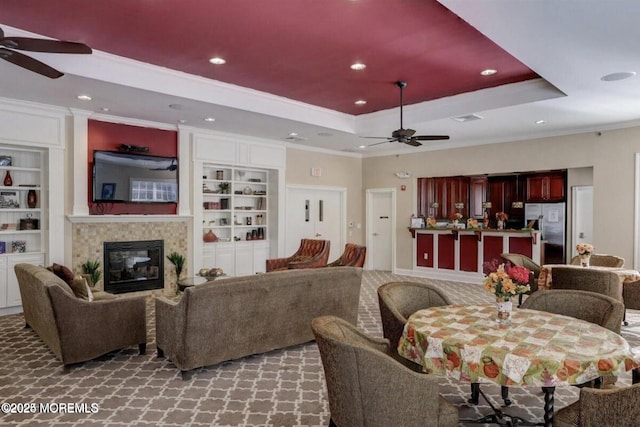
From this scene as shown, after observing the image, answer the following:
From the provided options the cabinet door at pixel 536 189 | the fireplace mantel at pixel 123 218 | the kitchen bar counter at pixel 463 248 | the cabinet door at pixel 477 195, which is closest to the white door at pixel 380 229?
the kitchen bar counter at pixel 463 248

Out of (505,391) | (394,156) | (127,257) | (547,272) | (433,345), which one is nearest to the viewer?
(433,345)

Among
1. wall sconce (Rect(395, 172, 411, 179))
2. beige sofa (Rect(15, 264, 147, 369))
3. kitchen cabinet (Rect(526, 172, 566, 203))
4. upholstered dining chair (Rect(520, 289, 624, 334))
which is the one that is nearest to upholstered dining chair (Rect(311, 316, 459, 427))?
upholstered dining chair (Rect(520, 289, 624, 334))

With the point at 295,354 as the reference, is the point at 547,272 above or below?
above

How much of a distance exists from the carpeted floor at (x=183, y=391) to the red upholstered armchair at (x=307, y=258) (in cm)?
308

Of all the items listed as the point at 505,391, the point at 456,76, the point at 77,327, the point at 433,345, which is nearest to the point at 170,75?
the point at 77,327

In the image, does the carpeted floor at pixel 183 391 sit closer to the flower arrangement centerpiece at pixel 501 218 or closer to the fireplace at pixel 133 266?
the fireplace at pixel 133 266

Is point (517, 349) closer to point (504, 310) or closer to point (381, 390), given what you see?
point (504, 310)

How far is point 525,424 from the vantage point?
2.76m

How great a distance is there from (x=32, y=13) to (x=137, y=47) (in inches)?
37.8

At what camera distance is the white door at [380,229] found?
10.1 metres

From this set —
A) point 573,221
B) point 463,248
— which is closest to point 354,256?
point 463,248

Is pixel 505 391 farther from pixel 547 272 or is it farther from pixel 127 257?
pixel 127 257

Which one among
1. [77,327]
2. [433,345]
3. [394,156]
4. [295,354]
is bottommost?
[295,354]

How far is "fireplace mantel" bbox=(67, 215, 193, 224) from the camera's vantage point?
243 inches
